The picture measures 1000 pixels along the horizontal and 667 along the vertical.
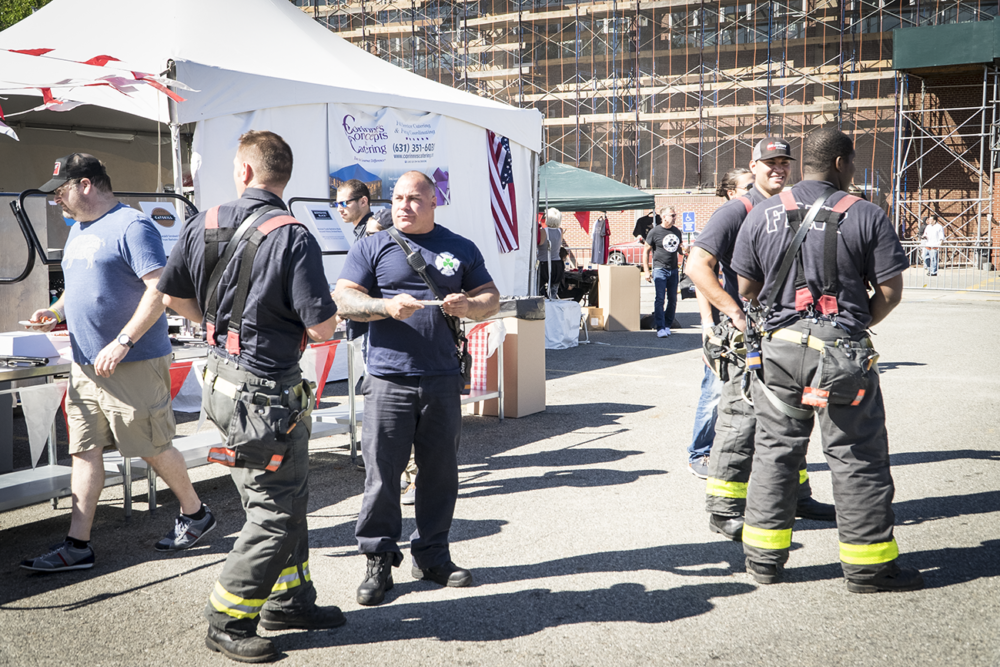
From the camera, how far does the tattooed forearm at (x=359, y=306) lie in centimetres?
361

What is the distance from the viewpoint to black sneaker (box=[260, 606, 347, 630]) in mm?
3414

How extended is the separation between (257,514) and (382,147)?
6985 millimetres

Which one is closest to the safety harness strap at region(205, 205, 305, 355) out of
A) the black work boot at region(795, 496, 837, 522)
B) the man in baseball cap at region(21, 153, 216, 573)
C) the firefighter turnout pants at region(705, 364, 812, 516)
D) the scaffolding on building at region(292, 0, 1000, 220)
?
the man in baseball cap at region(21, 153, 216, 573)

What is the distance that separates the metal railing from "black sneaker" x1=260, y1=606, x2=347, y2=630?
21.6 m

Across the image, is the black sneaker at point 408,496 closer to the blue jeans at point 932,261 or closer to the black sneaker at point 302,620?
the black sneaker at point 302,620

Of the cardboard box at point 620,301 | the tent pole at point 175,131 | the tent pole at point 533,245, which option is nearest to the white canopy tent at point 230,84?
the tent pole at point 175,131

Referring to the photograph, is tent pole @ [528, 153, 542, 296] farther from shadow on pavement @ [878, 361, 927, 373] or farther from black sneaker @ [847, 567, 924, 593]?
black sneaker @ [847, 567, 924, 593]

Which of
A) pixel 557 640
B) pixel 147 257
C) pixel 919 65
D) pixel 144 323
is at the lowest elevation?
pixel 557 640

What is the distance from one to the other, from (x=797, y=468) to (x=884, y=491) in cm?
37

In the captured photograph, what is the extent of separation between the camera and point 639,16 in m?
36.1

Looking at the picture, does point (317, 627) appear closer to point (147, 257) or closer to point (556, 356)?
point (147, 257)

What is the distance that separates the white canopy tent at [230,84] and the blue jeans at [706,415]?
486 centimetres

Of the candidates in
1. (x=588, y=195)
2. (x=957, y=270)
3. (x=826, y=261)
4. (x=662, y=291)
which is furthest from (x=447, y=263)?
(x=957, y=270)

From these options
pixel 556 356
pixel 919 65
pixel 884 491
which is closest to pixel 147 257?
pixel 884 491
